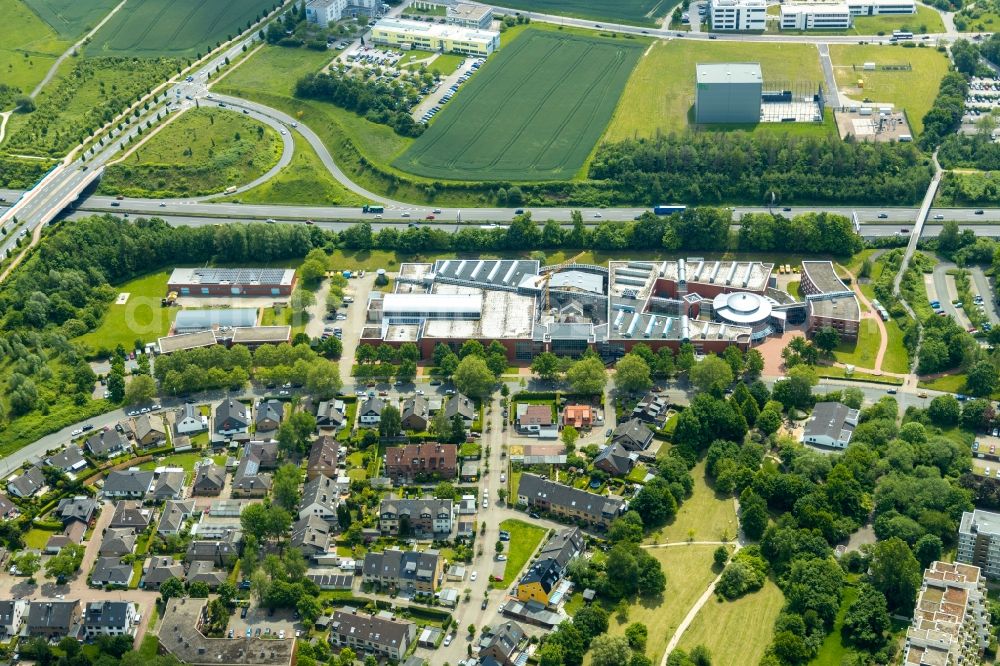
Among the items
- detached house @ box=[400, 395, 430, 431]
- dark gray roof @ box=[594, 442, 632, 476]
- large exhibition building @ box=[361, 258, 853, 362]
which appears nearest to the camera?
dark gray roof @ box=[594, 442, 632, 476]

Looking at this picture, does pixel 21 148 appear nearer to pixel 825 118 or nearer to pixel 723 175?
pixel 723 175

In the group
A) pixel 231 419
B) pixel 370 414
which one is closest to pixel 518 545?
pixel 370 414

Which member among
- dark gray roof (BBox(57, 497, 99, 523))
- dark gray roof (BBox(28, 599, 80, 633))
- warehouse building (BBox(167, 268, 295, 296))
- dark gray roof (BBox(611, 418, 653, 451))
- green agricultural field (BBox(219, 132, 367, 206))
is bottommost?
dark gray roof (BBox(28, 599, 80, 633))

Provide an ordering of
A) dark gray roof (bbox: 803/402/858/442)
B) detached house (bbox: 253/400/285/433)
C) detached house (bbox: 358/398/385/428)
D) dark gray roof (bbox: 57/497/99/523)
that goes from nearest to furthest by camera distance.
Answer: dark gray roof (bbox: 57/497/99/523) < dark gray roof (bbox: 803/402/858/442) < detached house (bbox: 253/400/285/433) < detached house (bbox: 358/398/385/428)

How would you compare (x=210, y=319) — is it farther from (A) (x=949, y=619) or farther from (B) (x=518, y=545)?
(A) (x=949, y=619)

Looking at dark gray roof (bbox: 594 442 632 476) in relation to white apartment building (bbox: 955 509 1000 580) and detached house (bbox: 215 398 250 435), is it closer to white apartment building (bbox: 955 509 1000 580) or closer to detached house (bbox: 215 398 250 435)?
white apartment building (bbox: 955 509 1000 580)

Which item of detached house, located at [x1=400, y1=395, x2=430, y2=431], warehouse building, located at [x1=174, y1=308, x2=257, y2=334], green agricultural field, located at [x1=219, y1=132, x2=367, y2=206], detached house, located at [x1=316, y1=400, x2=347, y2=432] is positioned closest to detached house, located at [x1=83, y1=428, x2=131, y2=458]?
detached house, located at [x1=316, y1=400, x2=347, y2=432]

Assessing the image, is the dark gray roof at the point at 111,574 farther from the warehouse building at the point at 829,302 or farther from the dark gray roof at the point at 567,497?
the warehouse building at the point at 829,302
